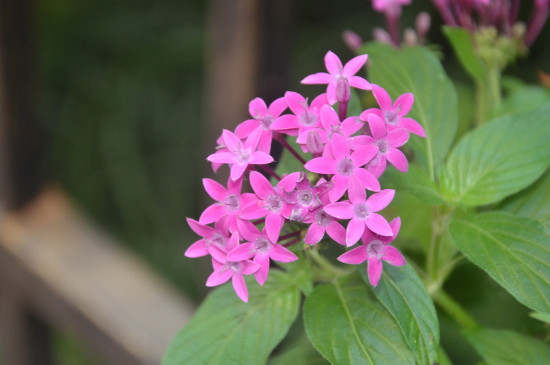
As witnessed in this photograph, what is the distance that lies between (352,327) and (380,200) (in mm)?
135

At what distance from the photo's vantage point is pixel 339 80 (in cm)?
58

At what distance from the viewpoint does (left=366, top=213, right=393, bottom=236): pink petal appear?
1.71ft

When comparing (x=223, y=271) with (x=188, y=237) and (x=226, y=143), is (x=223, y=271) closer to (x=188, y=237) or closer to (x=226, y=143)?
(x=226, y=143)

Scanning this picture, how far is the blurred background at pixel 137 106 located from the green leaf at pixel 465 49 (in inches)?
45.5

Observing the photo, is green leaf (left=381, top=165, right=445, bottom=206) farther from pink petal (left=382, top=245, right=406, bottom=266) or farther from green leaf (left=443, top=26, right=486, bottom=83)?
green leaf (left=443, top=26, right=486, bottom=83)

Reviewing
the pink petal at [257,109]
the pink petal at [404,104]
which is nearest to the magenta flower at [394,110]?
the pink petal at [404,104]

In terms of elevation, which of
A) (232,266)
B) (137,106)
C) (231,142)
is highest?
(231,142)

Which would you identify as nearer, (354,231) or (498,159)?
(354,231)

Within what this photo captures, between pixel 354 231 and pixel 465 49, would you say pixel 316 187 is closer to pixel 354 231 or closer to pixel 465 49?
pixel 354 231

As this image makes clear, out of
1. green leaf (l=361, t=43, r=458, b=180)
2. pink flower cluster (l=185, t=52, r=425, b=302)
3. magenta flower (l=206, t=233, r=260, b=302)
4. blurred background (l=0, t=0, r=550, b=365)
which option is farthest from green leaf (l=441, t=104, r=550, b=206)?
blurred background (l=0, t=0, r=550, b=365)

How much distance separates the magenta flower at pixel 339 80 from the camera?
576mm

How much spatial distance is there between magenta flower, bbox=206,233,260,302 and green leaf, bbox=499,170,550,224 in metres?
0.30

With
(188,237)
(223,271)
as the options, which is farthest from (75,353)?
(223,271)

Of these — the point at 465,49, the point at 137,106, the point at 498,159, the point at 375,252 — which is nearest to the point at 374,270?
the point at 375,252
